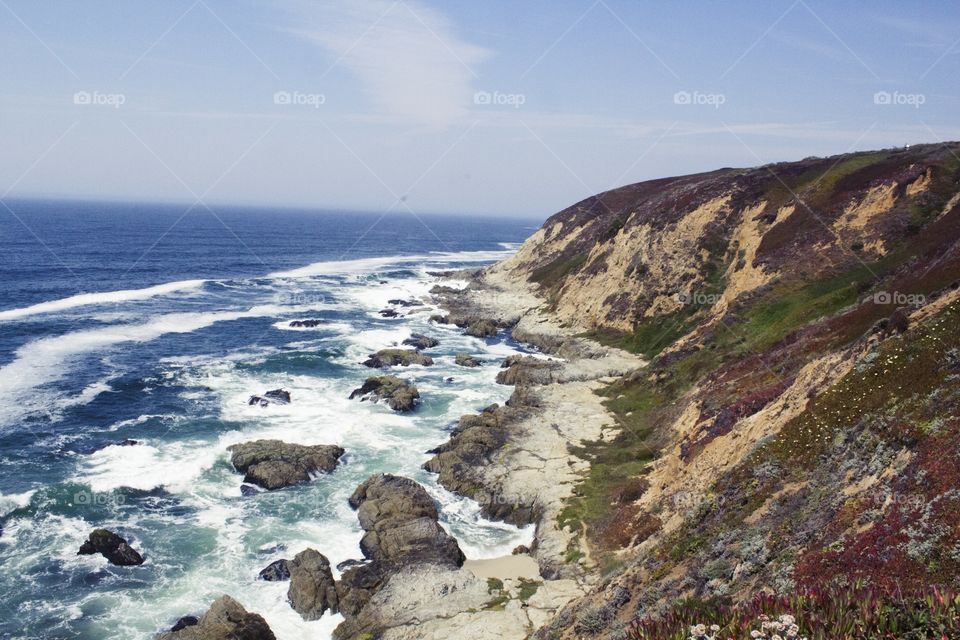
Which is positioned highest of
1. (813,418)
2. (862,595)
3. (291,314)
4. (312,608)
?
(291,314)

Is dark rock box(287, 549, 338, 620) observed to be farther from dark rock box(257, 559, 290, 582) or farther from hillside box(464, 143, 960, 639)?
hillside box(464, 143, 960, 639)

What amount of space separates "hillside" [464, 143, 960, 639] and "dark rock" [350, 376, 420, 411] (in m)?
11.0

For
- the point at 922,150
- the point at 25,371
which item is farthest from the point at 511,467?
the point at 922,150

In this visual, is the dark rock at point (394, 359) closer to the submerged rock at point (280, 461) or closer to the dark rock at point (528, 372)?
the dark rock at point (528, 372)

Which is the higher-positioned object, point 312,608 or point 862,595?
point 862,595

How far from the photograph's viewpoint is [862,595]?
11414mm

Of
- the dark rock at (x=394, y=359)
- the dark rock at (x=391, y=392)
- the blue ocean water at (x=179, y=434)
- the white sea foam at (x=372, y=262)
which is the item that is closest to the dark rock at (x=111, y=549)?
the blue ocean water at (x=179, y=434)

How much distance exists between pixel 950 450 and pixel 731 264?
50139 millimetres

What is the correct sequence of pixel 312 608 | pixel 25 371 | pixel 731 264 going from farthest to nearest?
pixel 731 264
pixel 25 371
pixel 312 608

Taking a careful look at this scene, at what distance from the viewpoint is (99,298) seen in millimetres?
91438

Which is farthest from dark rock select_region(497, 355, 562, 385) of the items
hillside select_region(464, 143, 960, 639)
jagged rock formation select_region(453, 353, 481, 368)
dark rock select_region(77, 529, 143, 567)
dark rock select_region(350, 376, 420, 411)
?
dark rock select_region(77, 529, 143, 567)

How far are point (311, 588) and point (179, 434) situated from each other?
78.6ft

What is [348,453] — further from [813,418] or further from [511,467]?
[813,418]

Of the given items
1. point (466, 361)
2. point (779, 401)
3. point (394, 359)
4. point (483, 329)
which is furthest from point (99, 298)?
point (779, 401)
